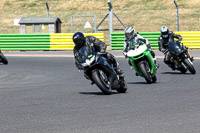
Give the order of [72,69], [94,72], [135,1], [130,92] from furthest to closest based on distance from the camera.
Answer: [135,1] → [72,69] → [130,92] → [94,72]

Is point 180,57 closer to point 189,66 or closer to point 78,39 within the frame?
point 189,66

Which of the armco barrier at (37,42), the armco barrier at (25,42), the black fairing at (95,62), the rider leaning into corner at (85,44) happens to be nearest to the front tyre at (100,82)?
the black fairing at (95,62)

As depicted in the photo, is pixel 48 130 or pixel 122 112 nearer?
pixel 48 130

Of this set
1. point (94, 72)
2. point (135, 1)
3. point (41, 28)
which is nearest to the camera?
point (94, 72)

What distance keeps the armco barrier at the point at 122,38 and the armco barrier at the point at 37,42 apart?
67 centimetres

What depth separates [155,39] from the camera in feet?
86.0

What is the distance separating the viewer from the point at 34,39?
91.0 ft

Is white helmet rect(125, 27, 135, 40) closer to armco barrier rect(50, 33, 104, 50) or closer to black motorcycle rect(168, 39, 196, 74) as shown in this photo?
black motorcycle rect(168, 39, 196, 74)

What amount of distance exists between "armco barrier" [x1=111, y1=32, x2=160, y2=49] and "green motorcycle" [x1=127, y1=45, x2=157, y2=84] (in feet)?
43.9

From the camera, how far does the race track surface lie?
21.8 feet

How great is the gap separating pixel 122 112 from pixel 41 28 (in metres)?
25.7

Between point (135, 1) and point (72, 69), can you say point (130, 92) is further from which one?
point (135, 1)

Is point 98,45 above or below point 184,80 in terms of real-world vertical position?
above

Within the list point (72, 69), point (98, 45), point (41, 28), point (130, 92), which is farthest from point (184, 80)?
point (41, 28)
